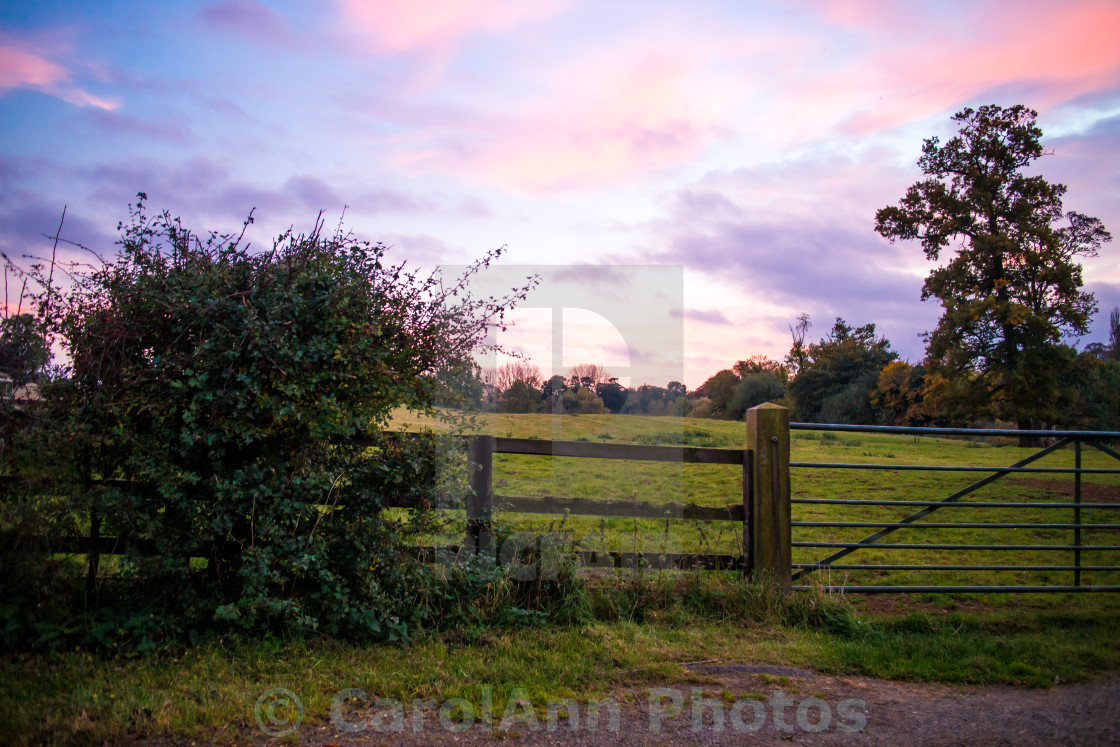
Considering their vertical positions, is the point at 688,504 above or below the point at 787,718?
above

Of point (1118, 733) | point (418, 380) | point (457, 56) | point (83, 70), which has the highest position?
point (457, 56)

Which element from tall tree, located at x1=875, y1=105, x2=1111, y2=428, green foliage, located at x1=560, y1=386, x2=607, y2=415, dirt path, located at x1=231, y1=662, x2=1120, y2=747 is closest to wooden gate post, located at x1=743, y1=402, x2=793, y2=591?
dirt path, located at x1=231, y1=662, x2=1120, y2=747

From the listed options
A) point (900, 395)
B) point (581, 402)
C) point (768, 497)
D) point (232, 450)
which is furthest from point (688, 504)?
point (900, 395)

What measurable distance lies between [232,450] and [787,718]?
138 inches

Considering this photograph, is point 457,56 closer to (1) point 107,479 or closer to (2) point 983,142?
(1) point 107,479

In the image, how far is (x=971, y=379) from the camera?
89.6 ft

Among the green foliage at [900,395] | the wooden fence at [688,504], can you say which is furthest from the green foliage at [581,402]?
the green foliage at [900,395]

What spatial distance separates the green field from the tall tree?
1468 cm

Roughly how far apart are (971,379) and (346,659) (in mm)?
30663

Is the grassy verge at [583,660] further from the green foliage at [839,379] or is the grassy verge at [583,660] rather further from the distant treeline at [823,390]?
the green foliage at [839,379]

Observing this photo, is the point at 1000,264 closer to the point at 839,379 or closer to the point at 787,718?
the point at 839,379

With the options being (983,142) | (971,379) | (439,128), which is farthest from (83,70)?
(983,142)

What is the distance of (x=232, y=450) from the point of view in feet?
12.9

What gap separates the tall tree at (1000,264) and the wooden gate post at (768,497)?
2662 cm
